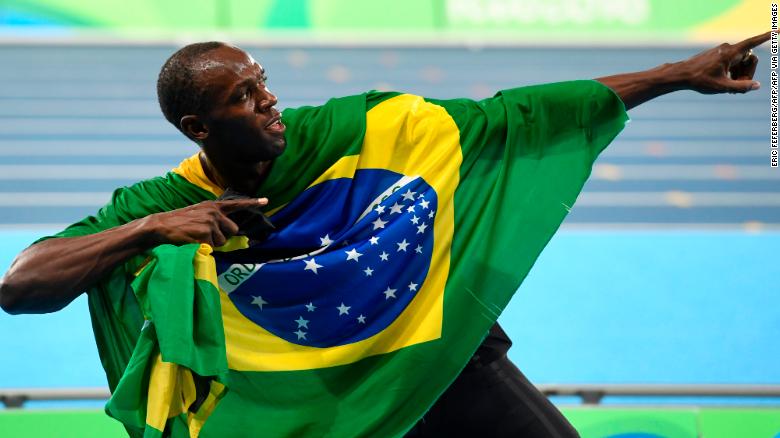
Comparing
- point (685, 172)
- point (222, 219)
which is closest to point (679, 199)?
point (685, 172)

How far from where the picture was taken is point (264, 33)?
32.4ft

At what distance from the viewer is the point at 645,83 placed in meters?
2.62

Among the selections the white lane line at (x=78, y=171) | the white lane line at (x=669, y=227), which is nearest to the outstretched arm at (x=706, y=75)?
the white lane line at (x=669, y=227)

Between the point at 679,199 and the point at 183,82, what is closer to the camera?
the point at 183,82

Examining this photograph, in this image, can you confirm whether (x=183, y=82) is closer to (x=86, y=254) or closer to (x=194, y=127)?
(x=194, y=127)

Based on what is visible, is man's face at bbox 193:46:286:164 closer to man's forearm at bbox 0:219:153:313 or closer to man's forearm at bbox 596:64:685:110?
man's forearm at bbox 0:219:153:313

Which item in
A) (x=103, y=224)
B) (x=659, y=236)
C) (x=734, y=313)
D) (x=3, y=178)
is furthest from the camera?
(x=3, y=178)

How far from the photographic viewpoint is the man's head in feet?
8.26

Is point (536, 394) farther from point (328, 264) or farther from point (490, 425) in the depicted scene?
point (328, 264)

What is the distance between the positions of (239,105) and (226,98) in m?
0.03

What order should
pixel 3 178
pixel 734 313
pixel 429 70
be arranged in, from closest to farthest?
pixel 734 313 < pixel 3 178 < pixel 429 70

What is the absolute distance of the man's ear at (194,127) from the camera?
259cm

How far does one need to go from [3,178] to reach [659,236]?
4662mm

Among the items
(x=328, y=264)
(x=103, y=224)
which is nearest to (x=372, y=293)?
(x=328, y=264)
